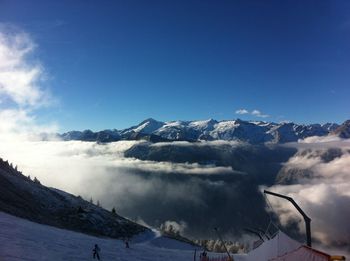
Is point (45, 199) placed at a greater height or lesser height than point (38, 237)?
greater

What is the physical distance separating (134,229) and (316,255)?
15844 cm

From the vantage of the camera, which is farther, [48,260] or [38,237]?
[38,237]

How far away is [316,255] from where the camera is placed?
3195cm

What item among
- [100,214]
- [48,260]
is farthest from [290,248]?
[100,214]

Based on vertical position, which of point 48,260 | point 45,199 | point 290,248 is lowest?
point 48,260

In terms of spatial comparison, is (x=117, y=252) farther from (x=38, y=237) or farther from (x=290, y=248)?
(x=290, y=248)

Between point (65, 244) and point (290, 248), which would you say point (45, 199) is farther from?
point (290, 248)

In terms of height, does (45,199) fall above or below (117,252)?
above

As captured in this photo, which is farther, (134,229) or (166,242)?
(134,229)

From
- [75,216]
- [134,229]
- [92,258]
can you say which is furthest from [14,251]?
[134,229]

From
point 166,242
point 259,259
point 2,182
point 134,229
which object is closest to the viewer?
point 259,259

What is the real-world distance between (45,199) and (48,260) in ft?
409

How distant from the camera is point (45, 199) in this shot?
561 feet

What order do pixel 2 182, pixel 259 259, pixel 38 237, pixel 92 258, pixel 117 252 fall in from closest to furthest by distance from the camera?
pixel 259 259
pixel 92 258
pixel 38 237
pixel 117 252
pixel 2 182
